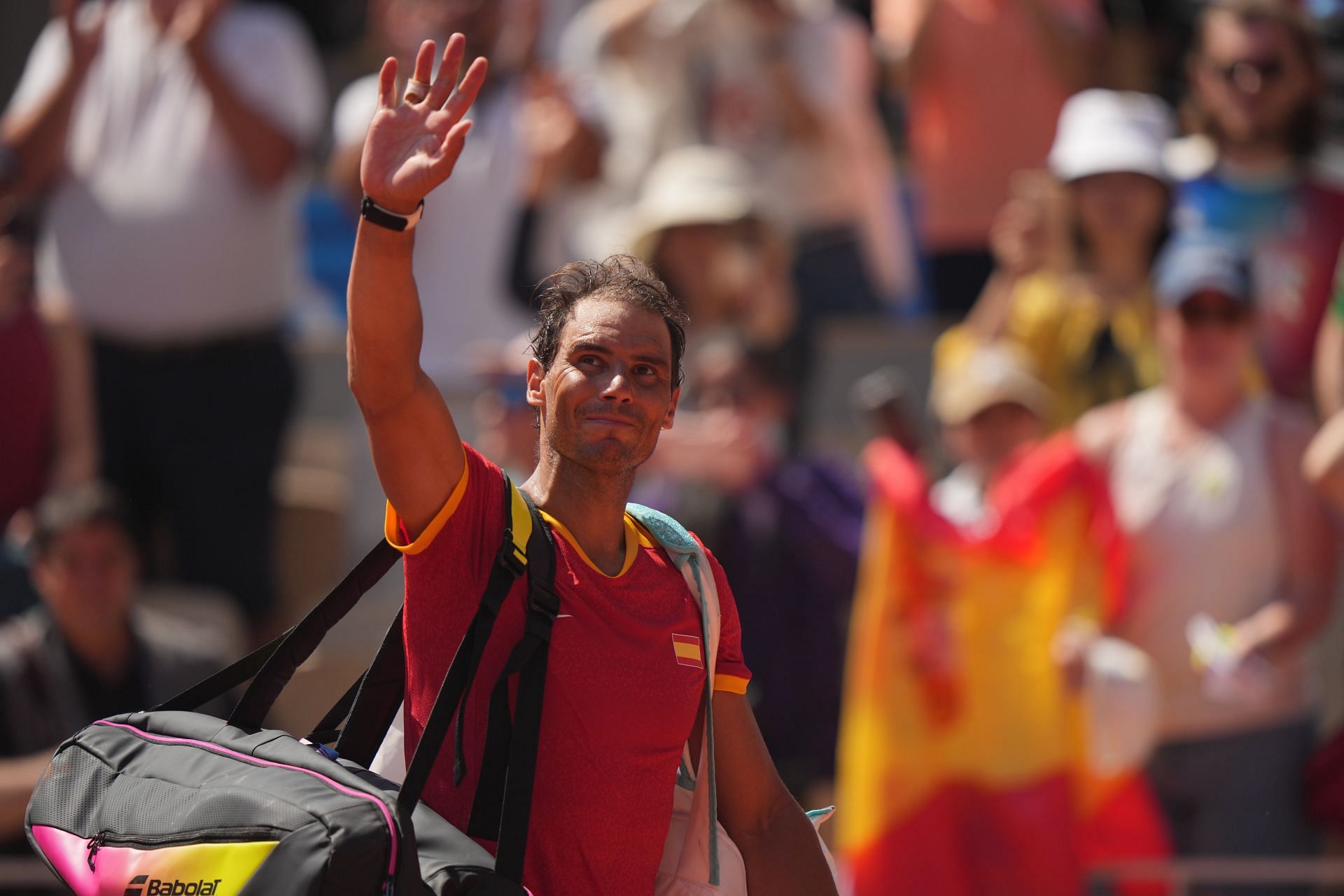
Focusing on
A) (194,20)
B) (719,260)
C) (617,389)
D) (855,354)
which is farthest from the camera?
(855,354)

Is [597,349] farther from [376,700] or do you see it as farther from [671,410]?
[376,700]

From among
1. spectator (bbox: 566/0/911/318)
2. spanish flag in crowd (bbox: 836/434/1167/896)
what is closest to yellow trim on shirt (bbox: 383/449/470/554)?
spanish flag in crowd (bbox: 836/434/1167/896)

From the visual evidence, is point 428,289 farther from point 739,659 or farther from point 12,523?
point 739,659

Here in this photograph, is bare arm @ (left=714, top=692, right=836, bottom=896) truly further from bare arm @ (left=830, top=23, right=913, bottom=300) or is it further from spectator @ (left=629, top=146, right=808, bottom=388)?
bare arm @ (left=830, top=23, right=913, bottom=300)

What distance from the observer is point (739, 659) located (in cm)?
296

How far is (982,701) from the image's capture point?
524 centimetres

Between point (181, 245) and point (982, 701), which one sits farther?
point (181, 245)

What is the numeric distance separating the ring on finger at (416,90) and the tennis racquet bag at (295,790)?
570 millimetres

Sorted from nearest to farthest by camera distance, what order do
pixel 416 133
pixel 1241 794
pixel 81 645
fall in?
pixel 416 133
pixel 1241 794
pixel 81 645

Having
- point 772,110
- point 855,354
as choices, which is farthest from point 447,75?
point 855,354

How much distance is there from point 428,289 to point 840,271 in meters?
1.51

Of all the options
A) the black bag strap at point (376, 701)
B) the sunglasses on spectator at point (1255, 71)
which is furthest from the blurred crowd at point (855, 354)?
the black bag strap at point (376, 701)

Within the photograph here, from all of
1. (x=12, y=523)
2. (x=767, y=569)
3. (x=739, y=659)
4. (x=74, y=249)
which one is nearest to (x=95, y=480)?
(x=12, y=523)

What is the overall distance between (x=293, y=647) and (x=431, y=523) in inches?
12.7
